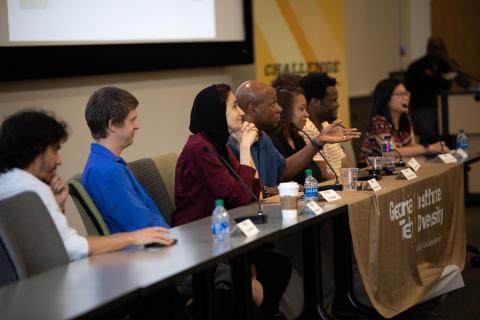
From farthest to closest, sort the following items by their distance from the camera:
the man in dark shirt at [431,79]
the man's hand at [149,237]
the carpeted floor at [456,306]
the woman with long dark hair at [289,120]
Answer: the man in dark shirt at [431,79] → the woman with long dark hair at [289,120] → the carpeted floor at [456,306] → the man's hand at [149,237]

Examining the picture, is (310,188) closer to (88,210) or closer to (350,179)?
(350,179)

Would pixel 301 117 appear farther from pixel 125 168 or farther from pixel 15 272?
pixel 15 272

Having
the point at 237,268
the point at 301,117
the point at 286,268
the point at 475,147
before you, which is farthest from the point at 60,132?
the point at 475,147

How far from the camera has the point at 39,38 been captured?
460 centimetres

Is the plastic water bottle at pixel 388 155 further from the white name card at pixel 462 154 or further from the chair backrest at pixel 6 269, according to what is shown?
the chair backrest at pixel 6 269

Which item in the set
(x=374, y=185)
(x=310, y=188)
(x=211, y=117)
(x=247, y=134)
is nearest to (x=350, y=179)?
→ (x=374, y=185)

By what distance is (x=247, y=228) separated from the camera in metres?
2.75

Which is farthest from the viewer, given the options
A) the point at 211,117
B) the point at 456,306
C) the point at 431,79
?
the point at 431,79

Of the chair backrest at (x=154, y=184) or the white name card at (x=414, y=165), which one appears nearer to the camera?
the chair backrest at (x=154, y=184)

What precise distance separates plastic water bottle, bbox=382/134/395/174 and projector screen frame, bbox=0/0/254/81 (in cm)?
162

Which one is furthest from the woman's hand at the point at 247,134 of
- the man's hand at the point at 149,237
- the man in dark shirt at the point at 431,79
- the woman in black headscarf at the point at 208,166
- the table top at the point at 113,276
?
the man in dark shirt at the point at 431,79

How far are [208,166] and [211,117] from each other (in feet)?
0.80

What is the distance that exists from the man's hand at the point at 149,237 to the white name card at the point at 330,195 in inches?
42.8

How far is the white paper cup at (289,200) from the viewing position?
311 cm
